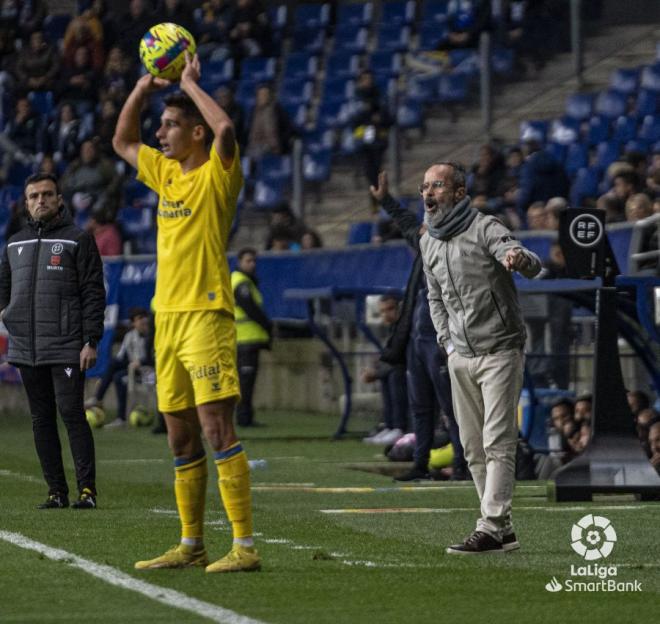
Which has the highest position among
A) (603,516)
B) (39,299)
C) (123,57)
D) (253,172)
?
(123,57)

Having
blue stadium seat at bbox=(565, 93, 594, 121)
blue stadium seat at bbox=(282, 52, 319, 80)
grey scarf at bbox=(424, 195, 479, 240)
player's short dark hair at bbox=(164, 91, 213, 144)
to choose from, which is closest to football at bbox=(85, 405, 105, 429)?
blue stadium seat at bbox=(565, 93, 594, 121)

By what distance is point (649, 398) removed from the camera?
47.8ft

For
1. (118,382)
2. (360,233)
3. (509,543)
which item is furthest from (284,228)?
(509,543)

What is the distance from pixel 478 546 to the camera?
8.88 meters

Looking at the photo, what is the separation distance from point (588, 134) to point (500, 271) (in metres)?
15.2

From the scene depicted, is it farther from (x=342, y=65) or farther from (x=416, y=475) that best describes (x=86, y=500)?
(x=342, y=65)

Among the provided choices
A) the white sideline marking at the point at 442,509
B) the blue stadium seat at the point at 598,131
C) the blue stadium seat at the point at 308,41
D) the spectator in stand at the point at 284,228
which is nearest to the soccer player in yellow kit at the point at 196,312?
the white sideline marking at the point at 442,509

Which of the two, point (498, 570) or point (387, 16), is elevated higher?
point (387, 16)

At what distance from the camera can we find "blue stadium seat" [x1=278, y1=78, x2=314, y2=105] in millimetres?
30109

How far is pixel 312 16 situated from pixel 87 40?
12.8ft

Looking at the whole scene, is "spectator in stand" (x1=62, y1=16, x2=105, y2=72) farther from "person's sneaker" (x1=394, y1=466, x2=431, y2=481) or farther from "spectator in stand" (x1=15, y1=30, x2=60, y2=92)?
"person's sneaker" (x1=394, y1=466, x2=431, y2=481)

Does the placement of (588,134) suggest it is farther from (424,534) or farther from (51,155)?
(424,534)

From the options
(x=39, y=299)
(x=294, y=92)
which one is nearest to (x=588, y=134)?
(x=294, y=92)

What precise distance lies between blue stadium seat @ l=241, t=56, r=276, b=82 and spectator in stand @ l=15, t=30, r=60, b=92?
320 centimetres
